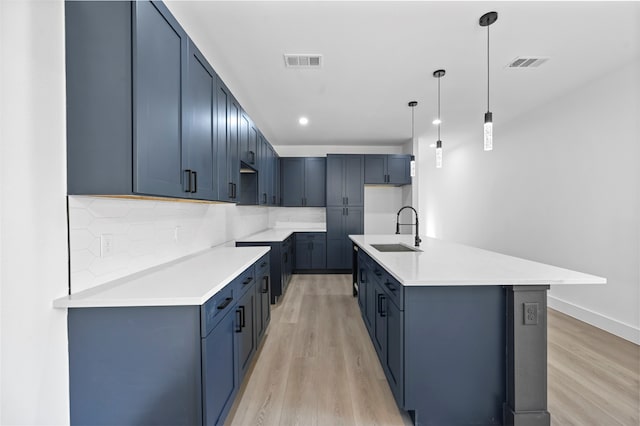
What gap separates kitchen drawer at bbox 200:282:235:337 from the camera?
4.21 ft

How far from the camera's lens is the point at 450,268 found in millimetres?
1728

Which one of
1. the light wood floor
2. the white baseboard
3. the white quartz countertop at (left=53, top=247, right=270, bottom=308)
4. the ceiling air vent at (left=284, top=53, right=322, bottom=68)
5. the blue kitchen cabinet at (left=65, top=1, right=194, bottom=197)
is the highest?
the ceiling air vent at (left=284, top=53, right=322, bottom=68)

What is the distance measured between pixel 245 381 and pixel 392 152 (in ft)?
17.1

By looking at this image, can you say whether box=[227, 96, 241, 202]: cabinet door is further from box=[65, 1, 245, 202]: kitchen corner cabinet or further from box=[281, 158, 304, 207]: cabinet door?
box=[281, 158, 304, 207]: cabinet door

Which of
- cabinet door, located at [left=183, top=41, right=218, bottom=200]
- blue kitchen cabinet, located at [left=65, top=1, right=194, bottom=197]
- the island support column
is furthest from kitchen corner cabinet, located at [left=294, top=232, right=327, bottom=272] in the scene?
blue kitchen cabinet, located at [left=65, top=1, right=194, bottom=197]

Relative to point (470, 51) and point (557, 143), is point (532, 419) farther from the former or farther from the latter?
point (557, 143)

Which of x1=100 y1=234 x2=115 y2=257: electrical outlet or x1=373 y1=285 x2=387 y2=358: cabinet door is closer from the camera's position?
x1=100 y1=234 x2=115 y2=257: electrical outlet

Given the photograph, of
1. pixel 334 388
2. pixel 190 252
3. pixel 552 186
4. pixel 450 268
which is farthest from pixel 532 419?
pixel 552 186

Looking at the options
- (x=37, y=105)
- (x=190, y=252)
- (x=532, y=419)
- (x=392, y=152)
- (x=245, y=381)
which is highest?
(x=392, y=152)

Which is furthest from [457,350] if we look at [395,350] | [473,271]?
[473,271]

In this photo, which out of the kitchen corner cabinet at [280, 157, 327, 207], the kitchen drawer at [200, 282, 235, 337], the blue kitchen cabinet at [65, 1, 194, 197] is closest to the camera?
the blue kitchen cabinet at [65, 1, 194, 197]

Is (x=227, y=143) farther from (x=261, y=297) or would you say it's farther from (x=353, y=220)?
(x=353, y=220)

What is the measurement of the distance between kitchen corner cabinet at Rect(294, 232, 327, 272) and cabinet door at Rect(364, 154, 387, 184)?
1513 millimetres

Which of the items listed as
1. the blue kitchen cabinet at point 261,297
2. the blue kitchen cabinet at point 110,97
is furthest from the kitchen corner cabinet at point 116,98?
the blue kitchen cabinet at point 261,297
